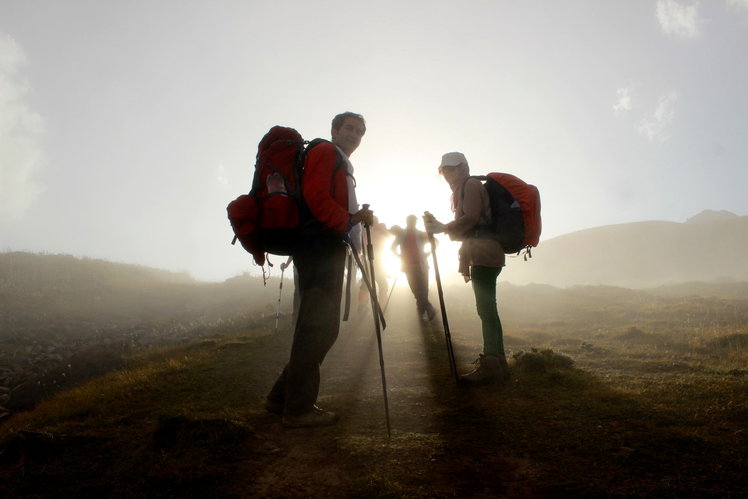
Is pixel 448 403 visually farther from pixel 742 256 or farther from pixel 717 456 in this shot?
pixel 742 256

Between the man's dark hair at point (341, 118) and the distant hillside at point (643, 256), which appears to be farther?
the distant hillside at point (643, 256)

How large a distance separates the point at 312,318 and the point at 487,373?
9.15ft

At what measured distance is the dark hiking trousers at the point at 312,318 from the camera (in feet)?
14.1

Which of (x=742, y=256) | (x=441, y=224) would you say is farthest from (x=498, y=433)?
(x=742, y=256)

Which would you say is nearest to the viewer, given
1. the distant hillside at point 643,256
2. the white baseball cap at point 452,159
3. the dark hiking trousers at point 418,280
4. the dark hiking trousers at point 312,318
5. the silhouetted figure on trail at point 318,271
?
the silhouetted figure on trail at point 318,271

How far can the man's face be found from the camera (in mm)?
4934

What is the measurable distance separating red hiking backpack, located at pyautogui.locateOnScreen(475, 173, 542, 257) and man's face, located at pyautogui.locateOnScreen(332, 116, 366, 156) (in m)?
2.13

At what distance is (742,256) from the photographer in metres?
70.6

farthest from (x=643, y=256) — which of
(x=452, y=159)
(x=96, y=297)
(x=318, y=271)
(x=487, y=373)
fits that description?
(x=318, y=271)

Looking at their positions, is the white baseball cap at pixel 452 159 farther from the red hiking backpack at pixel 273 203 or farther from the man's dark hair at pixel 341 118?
the red hiking backpack at pixel 273 203

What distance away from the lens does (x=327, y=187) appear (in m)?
4.21

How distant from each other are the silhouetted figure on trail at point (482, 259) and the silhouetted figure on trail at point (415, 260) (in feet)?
19.9

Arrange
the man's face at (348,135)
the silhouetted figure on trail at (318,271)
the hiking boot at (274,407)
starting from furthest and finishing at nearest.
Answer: the man's face at (348,135)
the hiking boot at (274,407)
the silhouetted figure on trail at (318,271)

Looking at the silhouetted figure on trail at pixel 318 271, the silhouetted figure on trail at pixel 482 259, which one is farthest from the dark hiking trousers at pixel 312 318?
the silhouetted figure on trail at pixel 482 259
